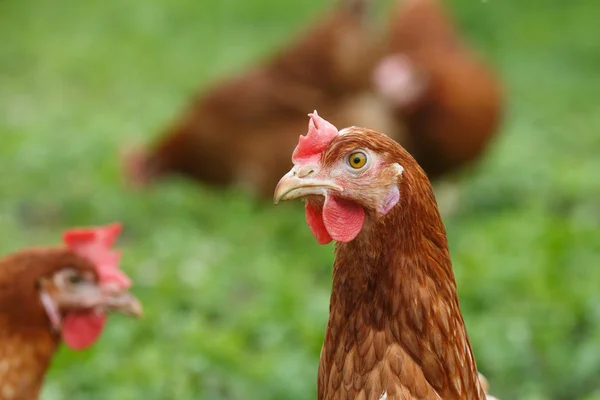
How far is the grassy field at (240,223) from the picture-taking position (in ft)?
11.9

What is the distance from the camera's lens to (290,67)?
6.35 metres

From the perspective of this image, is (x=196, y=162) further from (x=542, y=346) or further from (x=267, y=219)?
(x=542, y=346)

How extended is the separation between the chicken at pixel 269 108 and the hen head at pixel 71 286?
3227 mm

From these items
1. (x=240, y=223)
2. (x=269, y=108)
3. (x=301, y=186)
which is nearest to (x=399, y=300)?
(x=301, y=186)

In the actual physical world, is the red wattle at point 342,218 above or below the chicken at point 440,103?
below

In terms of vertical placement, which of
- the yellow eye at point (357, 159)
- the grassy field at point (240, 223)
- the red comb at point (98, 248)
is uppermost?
the grassy field at point (240, 223)

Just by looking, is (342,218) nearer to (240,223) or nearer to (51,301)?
(51,301)

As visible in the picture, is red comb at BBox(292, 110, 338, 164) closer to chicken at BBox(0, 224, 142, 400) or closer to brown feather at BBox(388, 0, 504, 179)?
chicken at BBox(0, 224, 142, 400)

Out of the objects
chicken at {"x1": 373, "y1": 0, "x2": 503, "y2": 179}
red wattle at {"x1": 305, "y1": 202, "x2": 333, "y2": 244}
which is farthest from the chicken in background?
red wattle at {"x1": 305, "y1": 202, "x2": 333, "y2": 244}

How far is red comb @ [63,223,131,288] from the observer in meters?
2.81

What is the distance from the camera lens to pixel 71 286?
9.05 ft

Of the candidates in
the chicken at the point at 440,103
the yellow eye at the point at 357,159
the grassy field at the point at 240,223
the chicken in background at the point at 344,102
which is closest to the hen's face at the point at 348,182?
the yellow eye at the point at 357,159

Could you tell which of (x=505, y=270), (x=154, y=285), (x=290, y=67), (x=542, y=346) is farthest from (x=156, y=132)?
(x=542, y=346)

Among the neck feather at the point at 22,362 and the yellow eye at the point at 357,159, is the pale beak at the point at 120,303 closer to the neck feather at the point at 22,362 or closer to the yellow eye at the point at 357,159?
the neck feather at the point at 22,362
